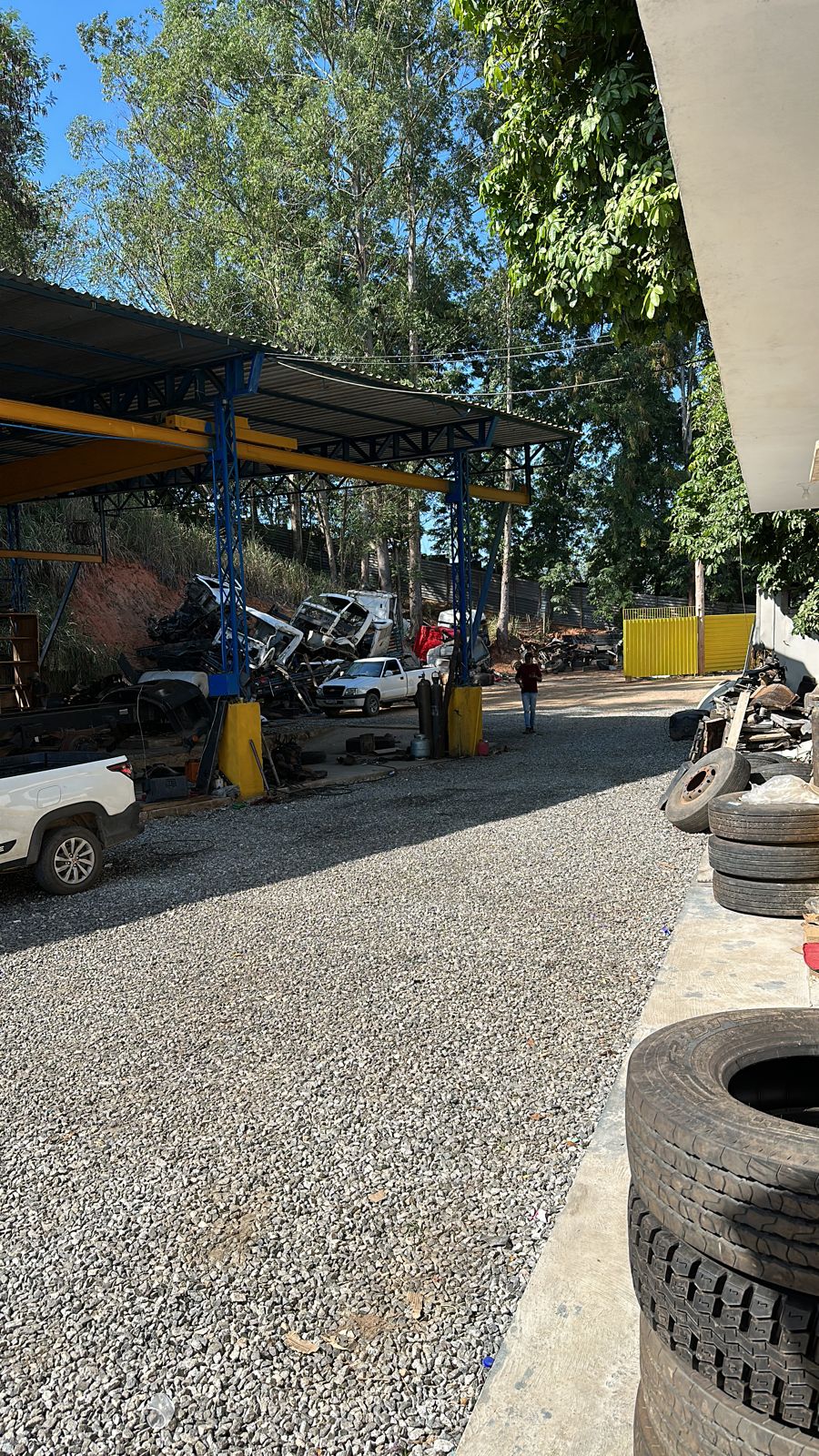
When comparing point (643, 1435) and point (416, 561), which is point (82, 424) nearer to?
point (643, 1435)

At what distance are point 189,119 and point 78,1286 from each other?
1569 inches

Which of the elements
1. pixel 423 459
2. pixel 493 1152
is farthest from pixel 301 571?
pixel 493 1152

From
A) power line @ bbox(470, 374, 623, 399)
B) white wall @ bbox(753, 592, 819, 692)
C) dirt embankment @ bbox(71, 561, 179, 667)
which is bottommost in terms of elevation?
white wall @ bbox(753, 592, 819, 692)

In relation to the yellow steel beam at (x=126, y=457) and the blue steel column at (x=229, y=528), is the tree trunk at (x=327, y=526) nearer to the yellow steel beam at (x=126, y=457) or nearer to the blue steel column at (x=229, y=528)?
the yellow steel beam at (x=126, y=457)

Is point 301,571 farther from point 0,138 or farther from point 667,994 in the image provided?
point 667,994

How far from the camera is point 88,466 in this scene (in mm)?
16047

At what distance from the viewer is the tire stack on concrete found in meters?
1.94

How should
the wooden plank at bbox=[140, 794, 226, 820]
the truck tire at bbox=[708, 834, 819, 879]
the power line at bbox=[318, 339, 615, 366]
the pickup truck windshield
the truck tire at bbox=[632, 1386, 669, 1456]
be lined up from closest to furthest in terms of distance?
1. the truck tire at bbox=[632, 1386, 669, 1456]
2. the truck tire at bbox=[708, 834, 819, 879]
3. the wooden plank at bbox=[140, 794, 226, 820]
4. the pickup truck windshield
5. the power line at bbox=[318, 339, 615, 366]

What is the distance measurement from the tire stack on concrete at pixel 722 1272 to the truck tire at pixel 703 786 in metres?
7.60

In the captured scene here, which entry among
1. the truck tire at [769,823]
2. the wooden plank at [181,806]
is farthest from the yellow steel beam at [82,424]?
the truck tire at [769,823]

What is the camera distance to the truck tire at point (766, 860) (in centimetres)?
664

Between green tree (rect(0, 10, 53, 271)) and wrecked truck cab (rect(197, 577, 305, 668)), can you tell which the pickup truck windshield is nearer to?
wrecked truck cab (rect(197, 577, 305, 668))

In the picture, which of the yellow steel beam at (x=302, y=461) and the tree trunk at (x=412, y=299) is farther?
the tree trunk at (x=412, y=299)

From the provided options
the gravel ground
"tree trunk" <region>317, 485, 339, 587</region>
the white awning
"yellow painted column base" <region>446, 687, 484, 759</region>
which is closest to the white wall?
"yellow painted column base" <region>446, 687, 484, 759</region>
